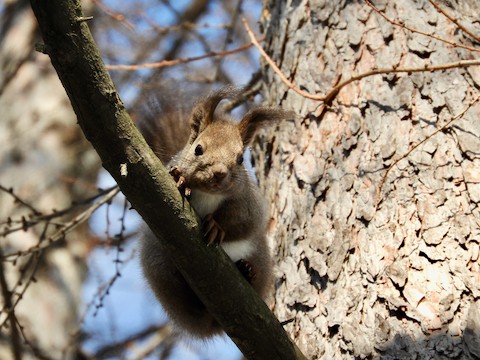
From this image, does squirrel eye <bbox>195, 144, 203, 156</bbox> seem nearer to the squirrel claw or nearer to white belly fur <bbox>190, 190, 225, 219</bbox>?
white belly fur <bbox>190, 190, 225, 219</bbox>

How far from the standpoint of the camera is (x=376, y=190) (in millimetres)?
2537

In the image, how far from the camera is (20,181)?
4.89m

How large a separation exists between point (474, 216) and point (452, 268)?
0.22 meters

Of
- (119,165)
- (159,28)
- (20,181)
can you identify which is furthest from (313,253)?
(20,181)

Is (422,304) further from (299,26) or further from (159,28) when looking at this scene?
(159,28)

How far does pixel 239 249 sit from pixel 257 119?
57 centimetres

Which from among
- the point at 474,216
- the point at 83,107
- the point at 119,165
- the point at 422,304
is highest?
the point at 83,107

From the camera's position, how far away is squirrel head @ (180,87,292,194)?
8.46 ft

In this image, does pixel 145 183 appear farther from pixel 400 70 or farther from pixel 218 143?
pixel 400 70

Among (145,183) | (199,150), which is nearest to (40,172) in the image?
(199,150)

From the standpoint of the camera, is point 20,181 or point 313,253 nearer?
point 313,253

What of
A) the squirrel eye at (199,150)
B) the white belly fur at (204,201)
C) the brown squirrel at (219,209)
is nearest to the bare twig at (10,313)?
the brown squirrel at (219,209)

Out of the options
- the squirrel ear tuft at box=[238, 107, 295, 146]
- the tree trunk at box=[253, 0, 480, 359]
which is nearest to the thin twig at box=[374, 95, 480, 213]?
the tree trunk at box=[253, 0, 480, 359]

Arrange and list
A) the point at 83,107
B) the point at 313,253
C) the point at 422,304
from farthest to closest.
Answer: the point at 313,253, the point at 422,304, the point at 83,107
